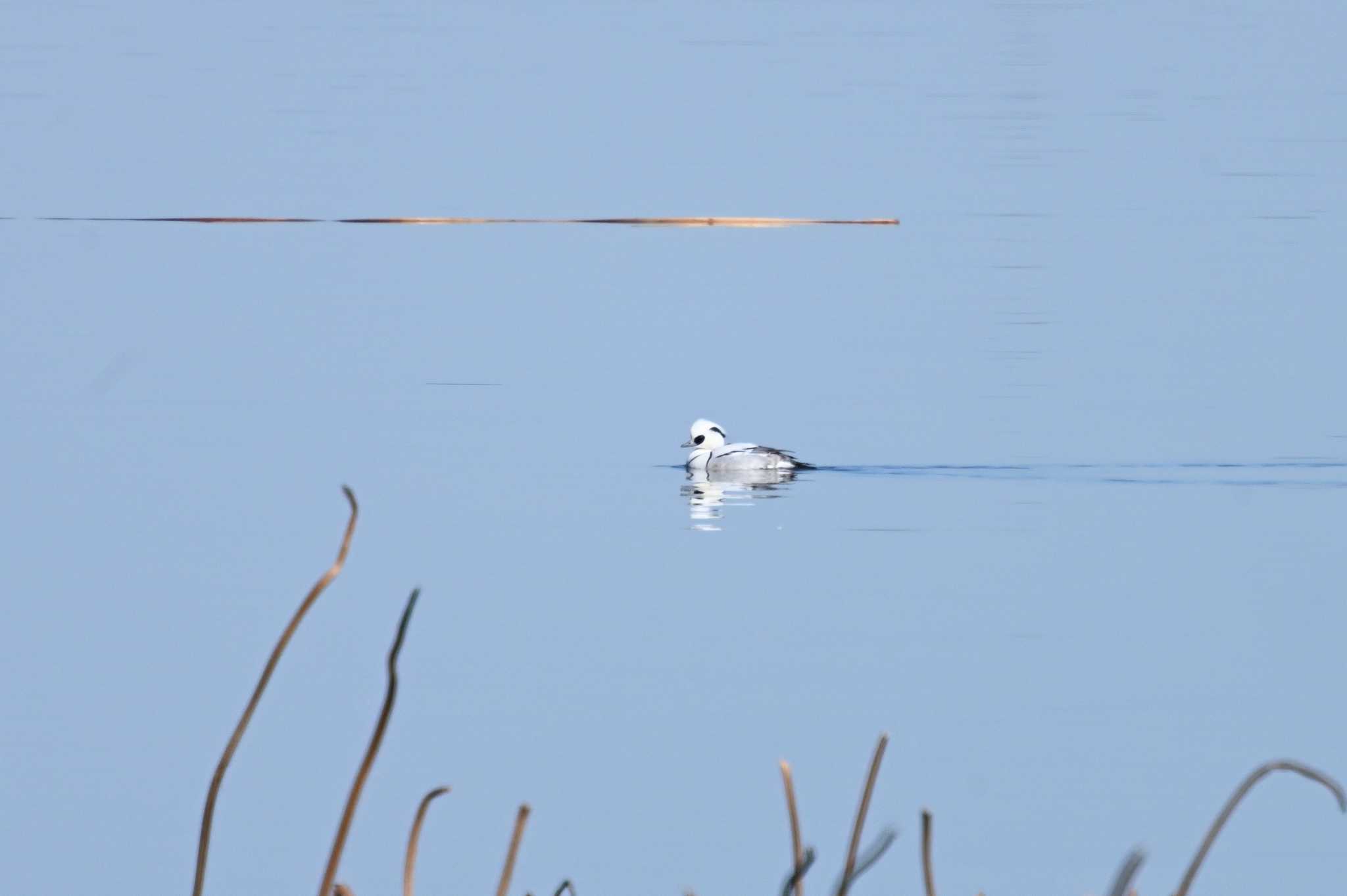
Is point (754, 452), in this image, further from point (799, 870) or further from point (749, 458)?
point (799, 870)

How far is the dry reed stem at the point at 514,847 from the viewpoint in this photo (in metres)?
2.09

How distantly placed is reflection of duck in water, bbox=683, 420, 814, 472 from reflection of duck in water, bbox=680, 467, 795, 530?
0.03 meters

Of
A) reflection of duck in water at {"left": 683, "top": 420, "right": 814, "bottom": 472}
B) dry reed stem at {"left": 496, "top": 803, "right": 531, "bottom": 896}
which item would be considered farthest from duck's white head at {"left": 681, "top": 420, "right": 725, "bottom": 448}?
dry reed stem at {"left": 496, "top": 803, "right": 531, "bottom": 896}

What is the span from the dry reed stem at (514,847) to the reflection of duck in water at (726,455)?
950cm

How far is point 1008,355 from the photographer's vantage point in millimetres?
13641

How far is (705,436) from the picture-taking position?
12844 mm

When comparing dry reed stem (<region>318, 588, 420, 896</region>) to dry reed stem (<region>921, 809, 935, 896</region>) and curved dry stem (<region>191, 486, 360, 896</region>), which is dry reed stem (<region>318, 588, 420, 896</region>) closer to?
curved dry stem (<region>191, 486, 360, 896</region>)

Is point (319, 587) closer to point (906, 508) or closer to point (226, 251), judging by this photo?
point (906, 508)

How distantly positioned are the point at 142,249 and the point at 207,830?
1532 centimetres

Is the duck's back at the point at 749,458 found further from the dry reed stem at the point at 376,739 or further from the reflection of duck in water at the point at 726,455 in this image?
the dry reed stem at the point at 376,739

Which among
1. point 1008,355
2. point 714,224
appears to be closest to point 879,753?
point 1008,355

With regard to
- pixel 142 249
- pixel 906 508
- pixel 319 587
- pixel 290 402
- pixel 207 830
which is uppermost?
pixel 142 249

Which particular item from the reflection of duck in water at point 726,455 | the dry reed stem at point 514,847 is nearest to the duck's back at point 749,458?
the reflection of duck in water at point 726,455

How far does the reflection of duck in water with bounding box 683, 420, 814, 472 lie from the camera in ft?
39.4
